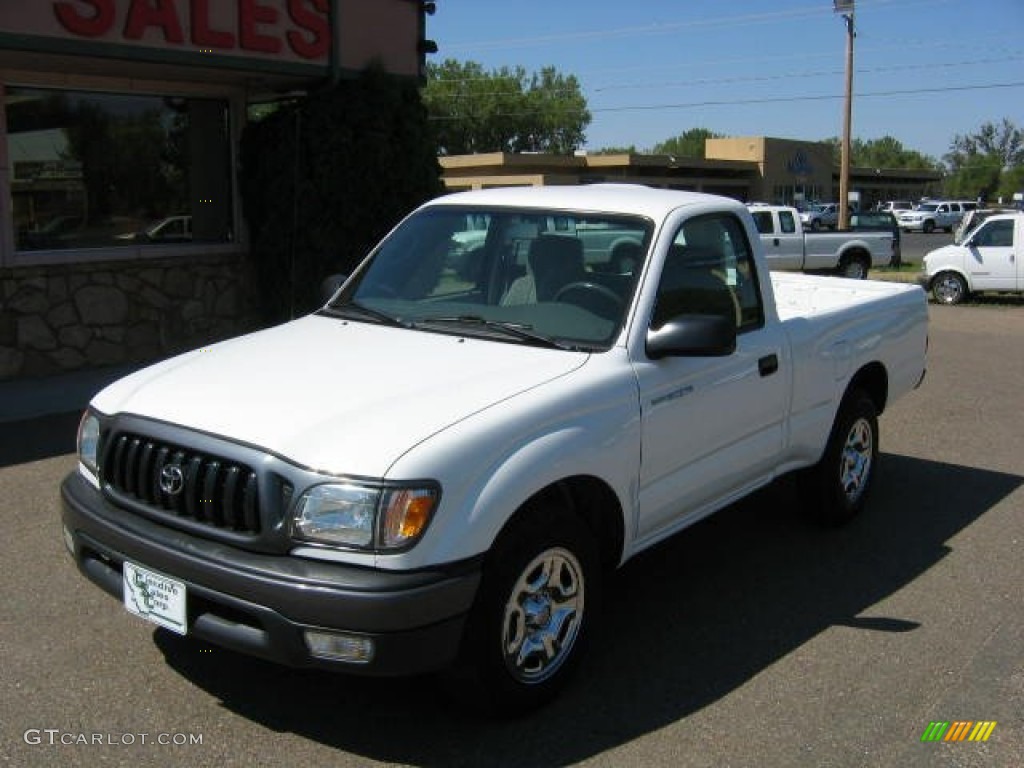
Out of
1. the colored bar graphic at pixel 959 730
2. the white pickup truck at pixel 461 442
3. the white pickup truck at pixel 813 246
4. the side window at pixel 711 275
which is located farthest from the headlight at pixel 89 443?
the white pickup truck at pixel 813 246

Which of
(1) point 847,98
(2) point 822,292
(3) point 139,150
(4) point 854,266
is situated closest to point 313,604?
(2) point 822,292

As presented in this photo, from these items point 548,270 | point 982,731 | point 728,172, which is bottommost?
point 982,731

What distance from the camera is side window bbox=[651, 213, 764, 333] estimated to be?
14.0 feet

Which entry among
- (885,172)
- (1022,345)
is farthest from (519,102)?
(1022,345)

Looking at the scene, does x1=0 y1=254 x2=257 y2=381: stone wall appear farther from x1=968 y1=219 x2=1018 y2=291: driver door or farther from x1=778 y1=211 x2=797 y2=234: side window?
x1=778 y1=211 x2=797 y2=234: side window

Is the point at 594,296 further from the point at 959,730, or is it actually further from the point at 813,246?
the point at 813,246

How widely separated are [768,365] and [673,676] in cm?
153

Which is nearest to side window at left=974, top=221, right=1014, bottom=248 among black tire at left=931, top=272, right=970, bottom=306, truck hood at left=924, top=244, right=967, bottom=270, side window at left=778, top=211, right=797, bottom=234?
truck hood at left=924, top=244, right=967, bottom=270

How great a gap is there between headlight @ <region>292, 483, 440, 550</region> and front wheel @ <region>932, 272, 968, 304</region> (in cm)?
1795

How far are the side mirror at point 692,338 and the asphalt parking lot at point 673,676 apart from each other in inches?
47.7

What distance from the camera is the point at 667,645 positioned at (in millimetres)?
4168

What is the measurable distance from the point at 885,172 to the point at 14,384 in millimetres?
94055

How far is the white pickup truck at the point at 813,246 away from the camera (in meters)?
22.1

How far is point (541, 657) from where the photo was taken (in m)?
3.55
